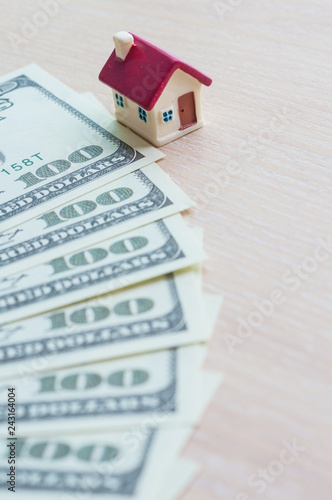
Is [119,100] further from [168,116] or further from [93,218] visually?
[93,218]

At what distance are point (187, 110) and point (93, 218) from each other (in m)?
0.22

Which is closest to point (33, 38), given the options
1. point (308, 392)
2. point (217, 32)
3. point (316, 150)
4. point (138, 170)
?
point (217, 32)

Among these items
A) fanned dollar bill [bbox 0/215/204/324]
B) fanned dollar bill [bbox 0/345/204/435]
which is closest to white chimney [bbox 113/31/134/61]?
fanned dollar bill [bbox 0/215/204/324]

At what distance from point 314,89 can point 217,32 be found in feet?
0.76

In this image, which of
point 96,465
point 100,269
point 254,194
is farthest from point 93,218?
point 96,465

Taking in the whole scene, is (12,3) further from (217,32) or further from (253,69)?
(253,69)

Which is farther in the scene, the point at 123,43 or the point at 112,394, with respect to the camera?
the point at 123,43

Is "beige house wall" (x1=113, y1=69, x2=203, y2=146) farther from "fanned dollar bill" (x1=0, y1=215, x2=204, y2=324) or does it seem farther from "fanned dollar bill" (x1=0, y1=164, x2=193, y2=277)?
"fanned dollar bill" (x1=0, y1=215, x2=204, y2=324)

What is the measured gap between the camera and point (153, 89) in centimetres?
83

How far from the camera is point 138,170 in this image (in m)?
0.86

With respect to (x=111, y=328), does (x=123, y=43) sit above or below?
above

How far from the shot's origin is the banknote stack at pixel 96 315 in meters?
0.56

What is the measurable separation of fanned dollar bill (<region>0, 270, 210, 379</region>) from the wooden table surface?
0.03 meters

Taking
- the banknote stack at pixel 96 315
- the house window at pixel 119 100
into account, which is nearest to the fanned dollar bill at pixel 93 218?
the banknote stack at pixel 96 315
